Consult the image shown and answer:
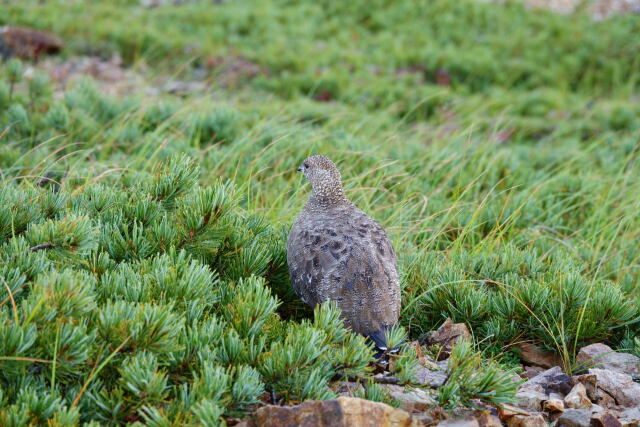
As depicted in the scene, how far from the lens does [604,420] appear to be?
271cm

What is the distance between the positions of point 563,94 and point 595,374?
374 inches

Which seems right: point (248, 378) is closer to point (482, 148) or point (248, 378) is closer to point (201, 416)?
point (201, 416)

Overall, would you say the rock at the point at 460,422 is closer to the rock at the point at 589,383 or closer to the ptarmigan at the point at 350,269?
the ptarmigan at the point at 350,269

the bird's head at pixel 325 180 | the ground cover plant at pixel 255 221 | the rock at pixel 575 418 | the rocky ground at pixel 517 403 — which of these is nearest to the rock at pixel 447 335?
the rocky ground at pixel 517 403

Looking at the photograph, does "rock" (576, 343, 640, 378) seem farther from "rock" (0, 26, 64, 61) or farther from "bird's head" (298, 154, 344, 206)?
"rock" (0, 26, 64, 61)

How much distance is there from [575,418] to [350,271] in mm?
1194

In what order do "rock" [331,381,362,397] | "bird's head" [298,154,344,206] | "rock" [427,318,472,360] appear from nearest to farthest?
"rock" [331,381,362,397], "rock" [427,318,472,360], "bird's head" [298,154,344,206]

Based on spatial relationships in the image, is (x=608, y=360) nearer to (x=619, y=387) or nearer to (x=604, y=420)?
(x=619, y=387)

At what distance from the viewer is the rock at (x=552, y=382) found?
124 inches

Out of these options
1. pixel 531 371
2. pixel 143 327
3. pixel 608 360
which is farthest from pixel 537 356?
pixel 143 327

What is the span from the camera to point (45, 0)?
14.2 meters

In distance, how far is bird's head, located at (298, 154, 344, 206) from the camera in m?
3.88

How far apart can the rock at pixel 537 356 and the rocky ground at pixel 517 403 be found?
1 cm

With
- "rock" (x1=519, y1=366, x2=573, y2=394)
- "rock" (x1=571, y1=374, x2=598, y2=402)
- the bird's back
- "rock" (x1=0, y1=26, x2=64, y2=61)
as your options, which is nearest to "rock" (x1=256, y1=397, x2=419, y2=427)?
the bird's back
